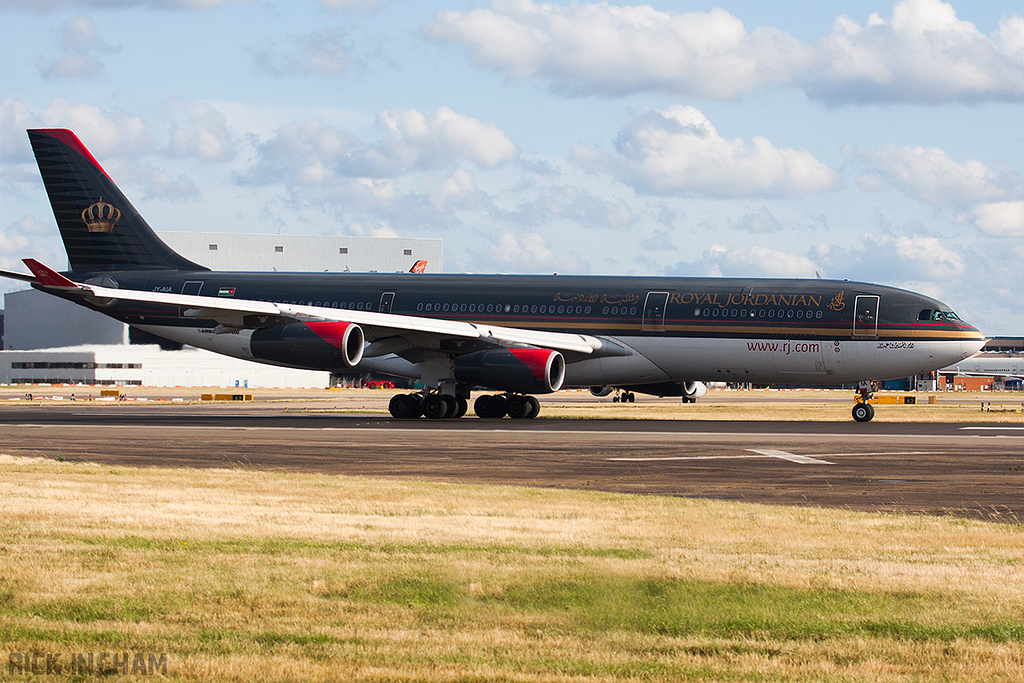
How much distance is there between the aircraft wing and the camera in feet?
104

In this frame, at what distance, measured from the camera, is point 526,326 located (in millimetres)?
36500

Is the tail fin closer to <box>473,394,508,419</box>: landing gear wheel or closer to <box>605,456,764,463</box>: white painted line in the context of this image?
<box>473,394,508,419</box>: landing gear wheel

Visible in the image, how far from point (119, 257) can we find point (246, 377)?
7237 cm

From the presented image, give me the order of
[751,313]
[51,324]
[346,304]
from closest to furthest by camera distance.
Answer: [751,313]
[346,304]
[51,324]

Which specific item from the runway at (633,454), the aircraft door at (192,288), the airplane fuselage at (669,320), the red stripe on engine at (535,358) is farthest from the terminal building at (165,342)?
the runway at (633,454)

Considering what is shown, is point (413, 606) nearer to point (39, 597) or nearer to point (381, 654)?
point (381, 654)

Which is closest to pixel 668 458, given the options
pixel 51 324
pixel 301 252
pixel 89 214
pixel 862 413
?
pixel 862 413

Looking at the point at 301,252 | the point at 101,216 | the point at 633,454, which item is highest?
the point at 301,252

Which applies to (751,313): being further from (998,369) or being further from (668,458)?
(998,369)

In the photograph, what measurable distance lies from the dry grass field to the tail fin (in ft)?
97.6

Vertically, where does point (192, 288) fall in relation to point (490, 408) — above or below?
above

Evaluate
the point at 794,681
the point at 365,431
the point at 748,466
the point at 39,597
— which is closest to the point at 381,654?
the point at 794,681

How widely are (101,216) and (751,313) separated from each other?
77.7 feet

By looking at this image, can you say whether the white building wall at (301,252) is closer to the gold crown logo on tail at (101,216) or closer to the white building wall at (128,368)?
the white building wall at (128,368)
